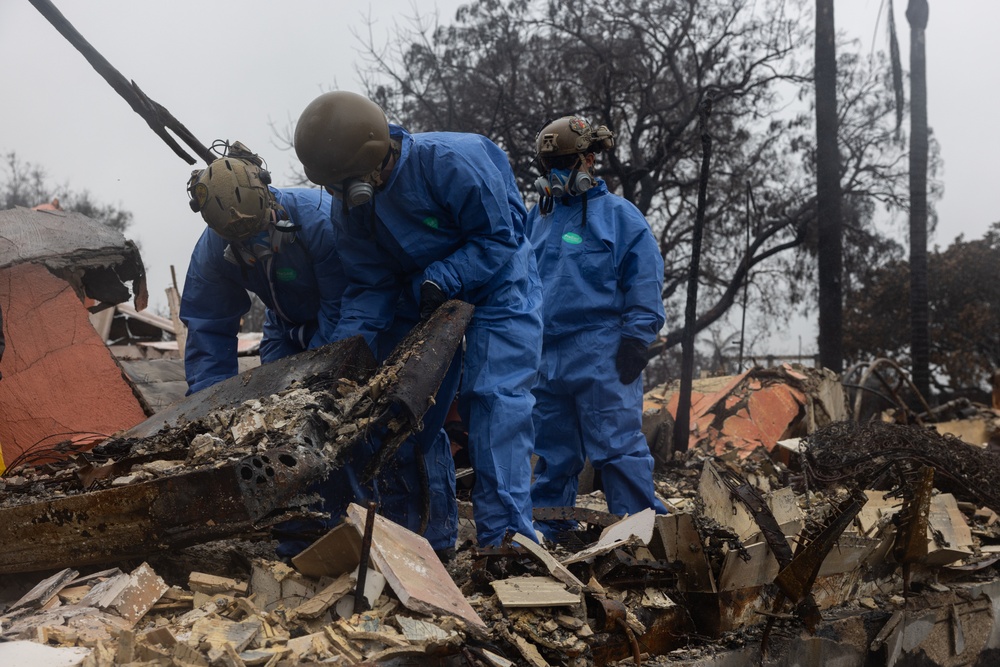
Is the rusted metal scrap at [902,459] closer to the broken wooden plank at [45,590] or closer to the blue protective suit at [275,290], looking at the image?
the blue protective suit at [275,290]

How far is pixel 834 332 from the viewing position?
10625 millimetres

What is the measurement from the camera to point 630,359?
14.8 feet

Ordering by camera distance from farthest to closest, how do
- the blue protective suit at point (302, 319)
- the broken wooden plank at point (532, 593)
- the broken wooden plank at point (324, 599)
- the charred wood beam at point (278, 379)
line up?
1. the blue protective suit at point (302, 319)
2. the charred wood beam at point (278, 379)
3. the broken wooden plank at point (532, 593)
4. the broken wooden plank at point (324, 599)

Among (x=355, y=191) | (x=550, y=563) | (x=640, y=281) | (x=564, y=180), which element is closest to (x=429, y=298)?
(x=355, y=191)

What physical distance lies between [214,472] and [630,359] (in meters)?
2.52

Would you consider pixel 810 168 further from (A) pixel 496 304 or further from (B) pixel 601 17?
(A) pixel 496 304

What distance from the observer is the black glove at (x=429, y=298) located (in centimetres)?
360

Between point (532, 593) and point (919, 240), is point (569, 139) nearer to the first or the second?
point (532, 593)

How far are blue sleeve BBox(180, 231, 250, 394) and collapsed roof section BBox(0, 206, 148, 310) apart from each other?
156 cm

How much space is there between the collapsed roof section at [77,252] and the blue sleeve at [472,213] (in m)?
2.76

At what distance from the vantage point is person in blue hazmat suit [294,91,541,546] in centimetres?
350

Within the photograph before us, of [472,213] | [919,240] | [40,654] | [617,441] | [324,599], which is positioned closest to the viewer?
[40,654]

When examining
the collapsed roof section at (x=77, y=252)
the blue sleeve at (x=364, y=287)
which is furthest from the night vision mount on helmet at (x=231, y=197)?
the collapsed roof section at (x=77, y=252)

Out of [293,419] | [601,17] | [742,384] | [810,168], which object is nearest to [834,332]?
[742,384]
